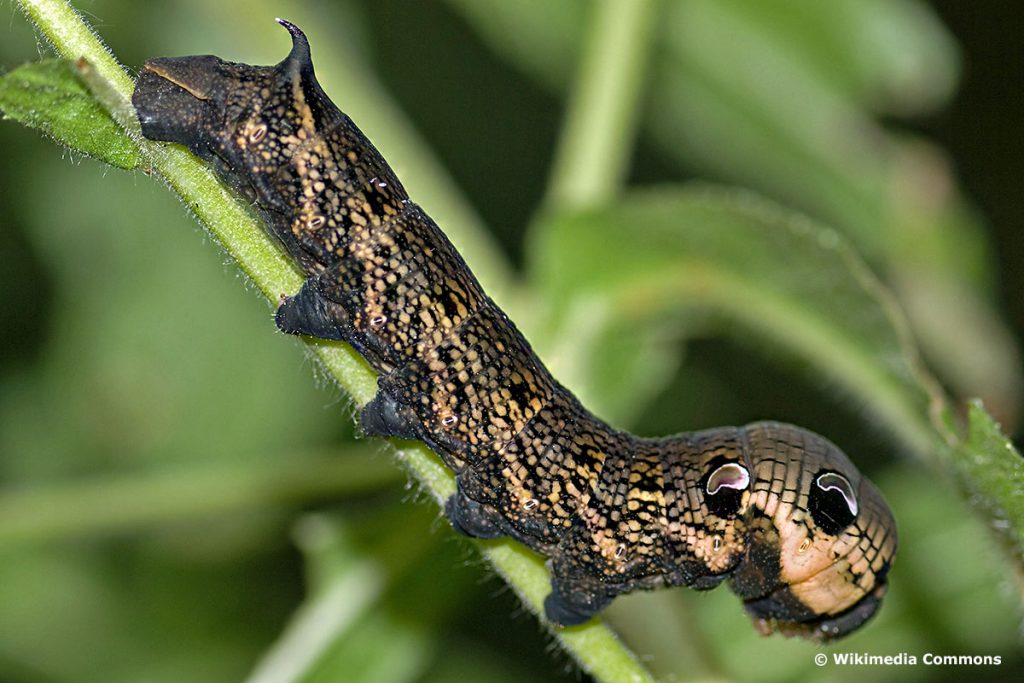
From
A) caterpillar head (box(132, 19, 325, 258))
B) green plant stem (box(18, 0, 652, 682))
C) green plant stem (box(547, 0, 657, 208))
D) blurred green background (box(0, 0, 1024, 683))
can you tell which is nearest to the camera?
green plant stem (box(18, 0, 652, 682))

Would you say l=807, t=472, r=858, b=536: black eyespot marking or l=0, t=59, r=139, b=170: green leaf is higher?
l=0, t=59, r=139, b=170: green leaf

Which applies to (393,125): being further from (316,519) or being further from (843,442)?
(843,442)

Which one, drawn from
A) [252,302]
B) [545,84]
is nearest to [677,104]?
[545,84]

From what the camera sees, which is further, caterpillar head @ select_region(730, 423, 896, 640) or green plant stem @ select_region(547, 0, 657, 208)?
green plant stem @ select_region(547, 0, 657, 208)

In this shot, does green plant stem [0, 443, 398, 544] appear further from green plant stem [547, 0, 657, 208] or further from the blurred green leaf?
the blurred green leaf

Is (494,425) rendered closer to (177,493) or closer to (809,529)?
(809,529)

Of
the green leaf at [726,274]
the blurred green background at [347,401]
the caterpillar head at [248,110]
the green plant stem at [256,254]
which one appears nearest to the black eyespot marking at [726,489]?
the blurred green background at [347,401]

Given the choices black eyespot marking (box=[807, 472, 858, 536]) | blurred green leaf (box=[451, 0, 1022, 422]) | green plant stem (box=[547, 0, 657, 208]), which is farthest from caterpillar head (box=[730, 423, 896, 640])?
blurred green leaf (box=[451, 0, 1022, 422])
